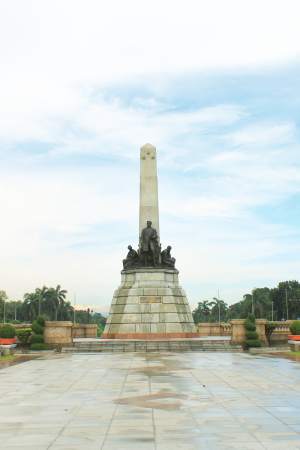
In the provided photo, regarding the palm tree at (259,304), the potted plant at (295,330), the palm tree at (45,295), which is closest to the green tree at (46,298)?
the palm tree at (45,295)

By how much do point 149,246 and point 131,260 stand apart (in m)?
1.55

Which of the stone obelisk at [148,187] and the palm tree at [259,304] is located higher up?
the stone obelisk at [148,187]

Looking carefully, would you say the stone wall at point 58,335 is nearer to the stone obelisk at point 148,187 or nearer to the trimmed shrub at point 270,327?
the stone obelisk at point 148,187

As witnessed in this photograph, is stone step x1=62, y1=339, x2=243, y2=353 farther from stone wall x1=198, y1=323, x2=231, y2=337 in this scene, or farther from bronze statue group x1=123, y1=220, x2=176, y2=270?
stone wall x1=198, y1=323, x2=231, y2=337

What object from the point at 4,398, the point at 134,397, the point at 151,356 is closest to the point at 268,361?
the point at 151,356

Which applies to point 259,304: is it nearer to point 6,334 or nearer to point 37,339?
point 37,339

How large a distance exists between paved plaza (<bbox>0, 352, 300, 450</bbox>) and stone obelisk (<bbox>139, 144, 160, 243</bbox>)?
1536 centimetres

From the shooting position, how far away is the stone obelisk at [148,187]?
29547 mm

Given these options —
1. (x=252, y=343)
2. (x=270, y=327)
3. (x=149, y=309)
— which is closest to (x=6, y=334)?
(x=149, y=309)

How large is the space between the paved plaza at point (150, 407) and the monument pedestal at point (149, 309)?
34.1ft

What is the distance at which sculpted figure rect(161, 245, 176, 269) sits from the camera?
28.8 metres

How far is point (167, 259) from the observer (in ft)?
94.8

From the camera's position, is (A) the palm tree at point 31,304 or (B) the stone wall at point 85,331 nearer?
(B) the stone wall at point 85,331

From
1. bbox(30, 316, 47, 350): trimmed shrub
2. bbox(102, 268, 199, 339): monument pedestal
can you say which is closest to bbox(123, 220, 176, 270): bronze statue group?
bbox(102, 268, 199, 339): monument pedestal
